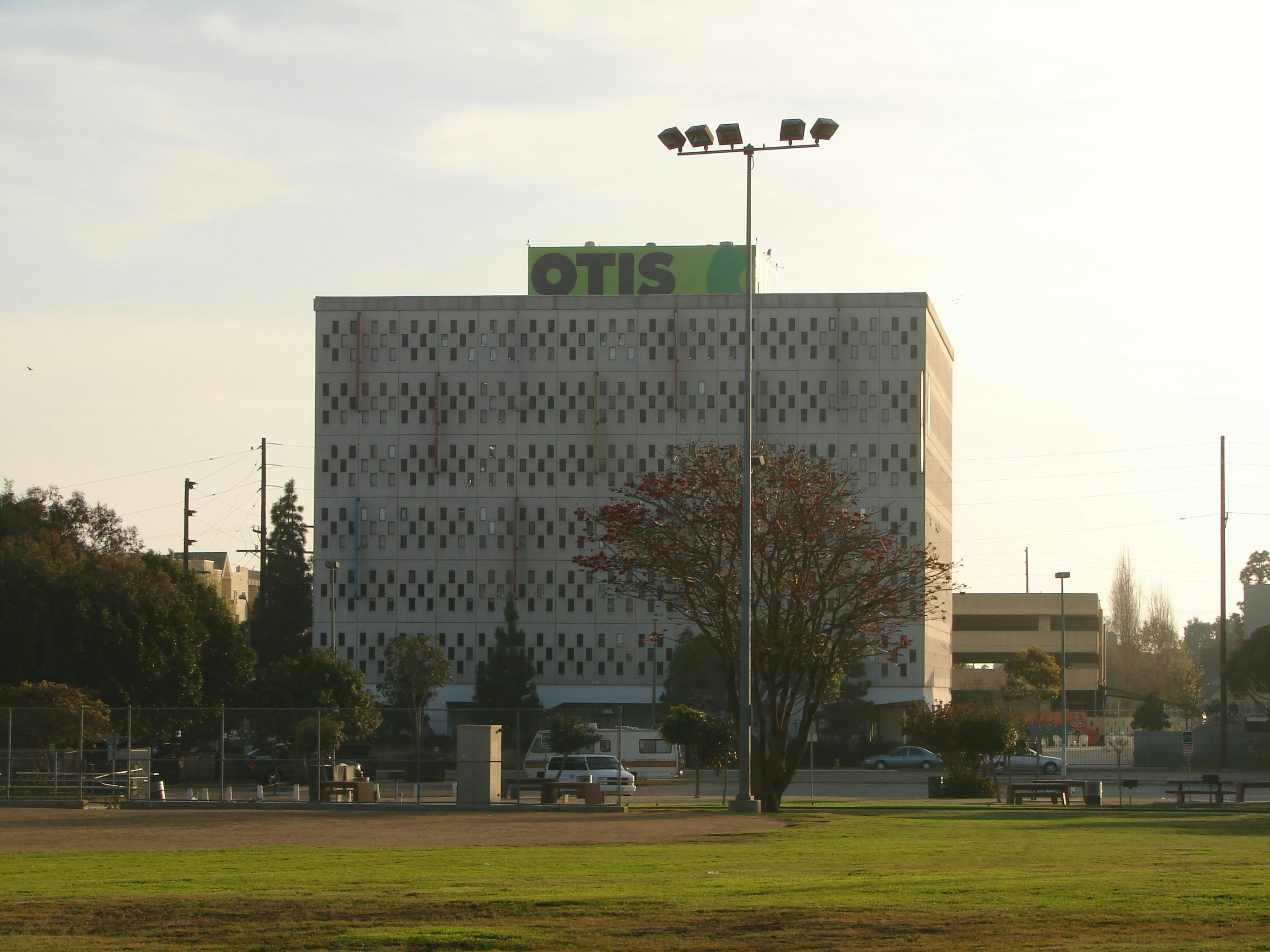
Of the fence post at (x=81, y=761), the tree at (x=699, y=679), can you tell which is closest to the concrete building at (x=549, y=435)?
the tree at (x=699, y=679)

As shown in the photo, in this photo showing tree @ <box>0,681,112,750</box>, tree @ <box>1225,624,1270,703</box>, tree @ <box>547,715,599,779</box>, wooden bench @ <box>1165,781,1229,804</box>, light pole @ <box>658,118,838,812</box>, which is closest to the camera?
light pole @ <box>658,118,838,812</box>

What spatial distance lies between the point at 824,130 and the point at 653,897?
2138 centimetres

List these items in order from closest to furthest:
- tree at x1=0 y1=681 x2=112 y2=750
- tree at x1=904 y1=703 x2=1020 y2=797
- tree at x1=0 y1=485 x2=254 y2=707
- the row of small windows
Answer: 1. tree at x1=0 y1=681 x2=112 y2=750
2. tree at x1=904 y1=703 x2=1020 y2=797
3. tree at x1=0 y1=485 x2=254 y2=707
4. the row of small windows

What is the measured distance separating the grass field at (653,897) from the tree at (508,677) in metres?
67.2

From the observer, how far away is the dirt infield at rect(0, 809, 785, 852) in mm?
24688

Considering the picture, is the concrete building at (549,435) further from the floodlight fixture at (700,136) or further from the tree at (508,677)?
the floodlight fixture at (700,136)

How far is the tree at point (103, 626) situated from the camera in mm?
51656

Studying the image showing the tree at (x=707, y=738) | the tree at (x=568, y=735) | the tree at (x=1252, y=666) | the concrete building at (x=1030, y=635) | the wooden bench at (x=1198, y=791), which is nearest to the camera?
the tree at (x=707, y=738)

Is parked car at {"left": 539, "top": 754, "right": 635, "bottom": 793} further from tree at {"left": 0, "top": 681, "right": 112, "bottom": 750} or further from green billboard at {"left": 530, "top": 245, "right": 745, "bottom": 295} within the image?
green billboard at {"left": 530, "top": 245, "right": 745, "bottom": 295}

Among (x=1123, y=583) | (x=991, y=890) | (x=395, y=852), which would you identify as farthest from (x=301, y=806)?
(x=1123, y=583)

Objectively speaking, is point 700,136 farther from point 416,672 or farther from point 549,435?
point 549,435

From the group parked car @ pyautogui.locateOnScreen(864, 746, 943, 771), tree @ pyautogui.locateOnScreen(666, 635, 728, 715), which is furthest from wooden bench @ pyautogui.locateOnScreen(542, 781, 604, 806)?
tree @ pyautogui.locateOnScreen(666, 635, 728, 715)

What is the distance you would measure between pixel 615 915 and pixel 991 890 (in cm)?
436

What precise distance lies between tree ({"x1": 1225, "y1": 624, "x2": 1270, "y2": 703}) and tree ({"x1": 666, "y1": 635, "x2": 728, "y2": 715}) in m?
27.4
